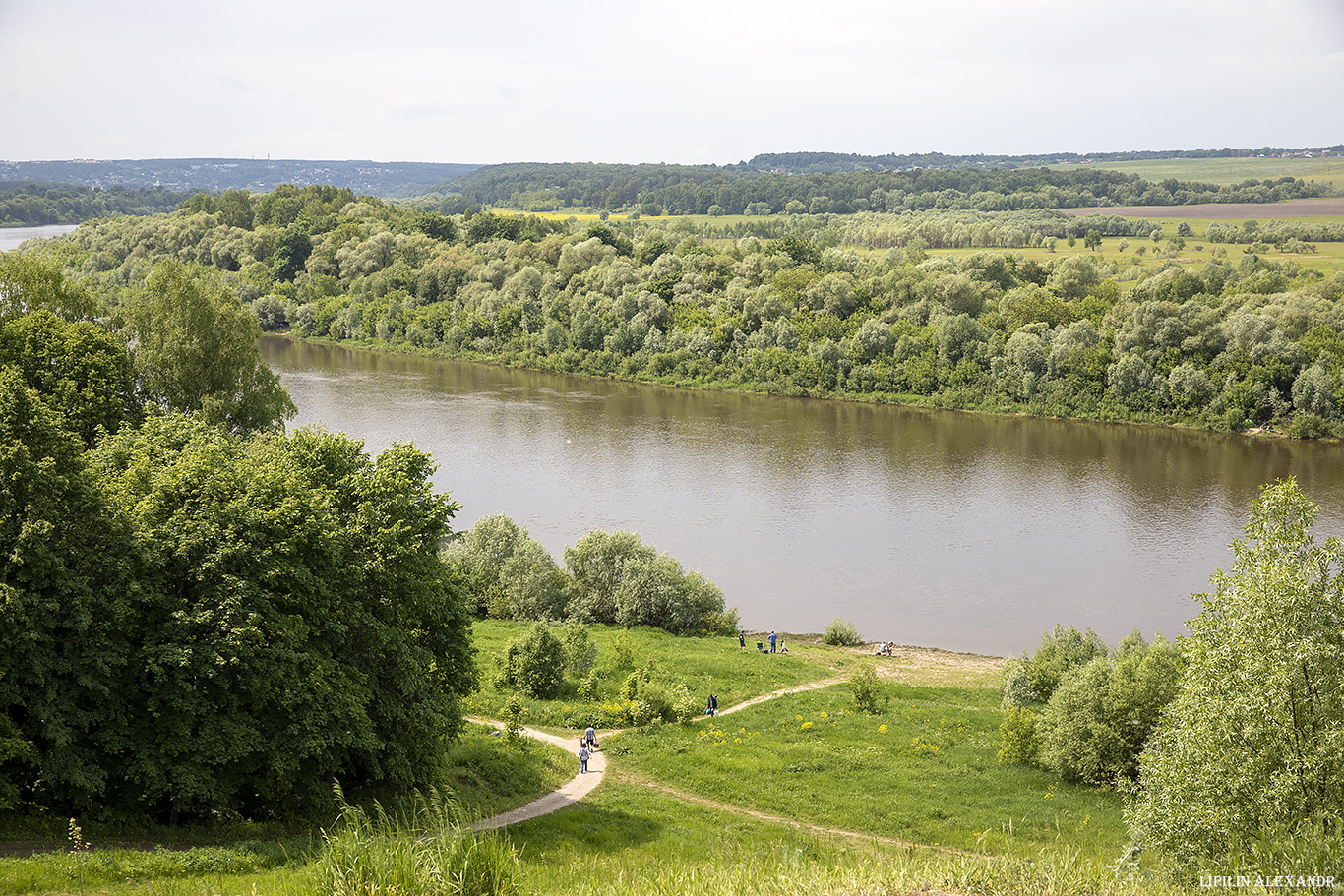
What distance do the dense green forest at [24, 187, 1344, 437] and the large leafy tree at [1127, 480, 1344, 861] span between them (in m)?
34.3

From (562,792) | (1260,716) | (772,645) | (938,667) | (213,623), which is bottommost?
(938,667)

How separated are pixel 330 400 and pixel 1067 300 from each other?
5323 cm

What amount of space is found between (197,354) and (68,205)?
6465 inches

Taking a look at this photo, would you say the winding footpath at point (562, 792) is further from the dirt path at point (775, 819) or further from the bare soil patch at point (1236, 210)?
the bare soil patch at point (1236, 210)

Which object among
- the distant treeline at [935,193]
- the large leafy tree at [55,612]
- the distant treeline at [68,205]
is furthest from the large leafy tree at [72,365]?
the distant treeline at [68,205]

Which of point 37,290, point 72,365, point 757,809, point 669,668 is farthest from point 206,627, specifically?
point 37,290

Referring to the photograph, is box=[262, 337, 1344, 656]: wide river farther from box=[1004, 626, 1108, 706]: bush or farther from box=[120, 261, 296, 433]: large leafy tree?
box=[120, 261, 296, 433]: large leafy tree

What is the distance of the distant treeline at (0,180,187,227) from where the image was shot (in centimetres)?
15875

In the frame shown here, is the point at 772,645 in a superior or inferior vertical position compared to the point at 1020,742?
inferior

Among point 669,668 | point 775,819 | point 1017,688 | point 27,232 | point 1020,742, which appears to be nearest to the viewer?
point 775,819

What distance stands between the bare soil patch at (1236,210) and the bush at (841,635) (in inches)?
4083

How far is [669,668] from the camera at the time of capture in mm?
27312

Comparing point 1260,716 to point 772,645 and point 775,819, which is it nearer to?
point 775,819

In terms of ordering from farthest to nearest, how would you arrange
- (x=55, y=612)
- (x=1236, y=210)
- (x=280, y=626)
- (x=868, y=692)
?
(x=1236, y=210) → (x=868, y=692) → (x=280, y=626) → (x=55, y=612)
